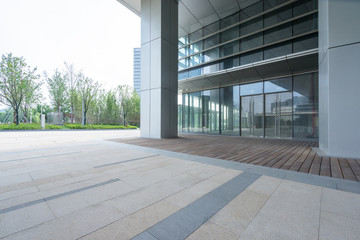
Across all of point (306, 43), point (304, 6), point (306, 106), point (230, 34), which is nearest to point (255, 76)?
point (306, 43)

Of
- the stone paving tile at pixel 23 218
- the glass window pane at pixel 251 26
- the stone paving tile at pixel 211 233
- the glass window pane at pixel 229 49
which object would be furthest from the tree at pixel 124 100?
the stone paving tile at pixel 211 233

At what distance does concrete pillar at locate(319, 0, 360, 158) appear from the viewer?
493cm

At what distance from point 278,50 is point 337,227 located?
12407 millimetres

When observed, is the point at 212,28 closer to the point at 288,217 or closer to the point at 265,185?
the point at 265,185

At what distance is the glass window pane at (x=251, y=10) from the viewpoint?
12.7m

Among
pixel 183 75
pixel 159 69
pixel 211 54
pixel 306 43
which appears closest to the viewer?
pixel 306 43

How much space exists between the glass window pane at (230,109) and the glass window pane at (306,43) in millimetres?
4740

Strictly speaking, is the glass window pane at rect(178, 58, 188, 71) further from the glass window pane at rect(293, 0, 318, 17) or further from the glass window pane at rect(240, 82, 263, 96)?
the glass window pane at rect(293, 0, 318, 17)

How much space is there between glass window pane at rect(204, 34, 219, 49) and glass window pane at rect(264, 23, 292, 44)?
14.0 feet

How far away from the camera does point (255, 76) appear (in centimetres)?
1221

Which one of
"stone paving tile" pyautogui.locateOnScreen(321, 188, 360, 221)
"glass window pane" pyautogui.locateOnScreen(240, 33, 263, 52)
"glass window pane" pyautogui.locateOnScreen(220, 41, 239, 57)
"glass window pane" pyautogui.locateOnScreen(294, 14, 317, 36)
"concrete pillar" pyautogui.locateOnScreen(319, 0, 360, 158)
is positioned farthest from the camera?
"glass window pane" pyautogui.locateOnScreen(220, 41, 239, 57)

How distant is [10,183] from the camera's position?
3.01 metres

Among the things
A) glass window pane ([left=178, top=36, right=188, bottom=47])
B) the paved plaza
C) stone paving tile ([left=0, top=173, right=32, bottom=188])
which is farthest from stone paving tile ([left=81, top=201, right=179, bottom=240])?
Answer: glass window pane ([left=178, top=36, right=188, bottom=47])

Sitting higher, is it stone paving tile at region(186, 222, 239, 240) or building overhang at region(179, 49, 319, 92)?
building overhang at region(179, 49, 319, 92)
